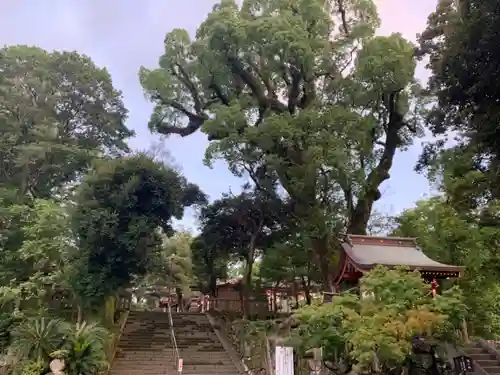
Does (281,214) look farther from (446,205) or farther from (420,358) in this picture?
(420,358)

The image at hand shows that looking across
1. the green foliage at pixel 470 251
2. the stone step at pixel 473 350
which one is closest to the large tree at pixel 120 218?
the green foliage at pixel 470 251

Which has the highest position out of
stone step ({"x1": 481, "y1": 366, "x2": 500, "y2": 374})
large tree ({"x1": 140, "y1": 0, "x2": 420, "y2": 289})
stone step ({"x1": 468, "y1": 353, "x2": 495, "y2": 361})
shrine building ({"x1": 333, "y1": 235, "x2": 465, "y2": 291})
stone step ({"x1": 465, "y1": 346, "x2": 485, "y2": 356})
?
large tree ({"x1": 140, "y1": 0, "x2": 420, "y2": 289})

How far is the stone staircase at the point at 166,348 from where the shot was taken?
53.3ft

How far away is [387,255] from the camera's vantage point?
50.7 feet

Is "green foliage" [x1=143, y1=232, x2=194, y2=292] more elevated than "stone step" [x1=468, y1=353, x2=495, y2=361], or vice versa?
"green foliage" [x1=143, y1=232, x2=194, y2=292]

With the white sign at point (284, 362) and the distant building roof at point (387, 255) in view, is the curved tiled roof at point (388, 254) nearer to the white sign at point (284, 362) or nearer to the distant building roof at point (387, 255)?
the distant building roof at point (387, 255)

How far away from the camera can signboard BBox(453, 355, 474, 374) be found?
11953mm

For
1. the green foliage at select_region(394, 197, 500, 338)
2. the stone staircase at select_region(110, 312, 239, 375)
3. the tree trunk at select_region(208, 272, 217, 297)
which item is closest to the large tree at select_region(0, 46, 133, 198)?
the stone staircase at select_region(110, 312, 239, 375)

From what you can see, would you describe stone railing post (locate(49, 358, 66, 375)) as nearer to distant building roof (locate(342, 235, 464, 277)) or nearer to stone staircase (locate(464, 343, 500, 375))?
distant building roof (locate(342, 235, 464, 277))

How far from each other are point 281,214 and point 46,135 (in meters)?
11.5

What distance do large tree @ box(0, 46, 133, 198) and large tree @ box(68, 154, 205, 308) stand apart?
5173mm

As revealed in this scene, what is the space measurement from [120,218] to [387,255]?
9382 millimetres

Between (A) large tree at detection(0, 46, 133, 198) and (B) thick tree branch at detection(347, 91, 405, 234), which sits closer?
(B) thick tree branch at detection(347, 91, 405, 234)

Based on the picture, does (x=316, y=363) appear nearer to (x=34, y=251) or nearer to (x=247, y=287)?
(x=247, y=287)
